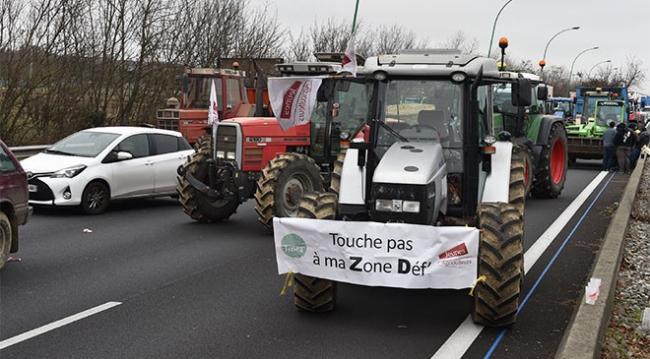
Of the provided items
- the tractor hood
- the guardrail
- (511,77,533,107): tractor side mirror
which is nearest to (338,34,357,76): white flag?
the tractor hood

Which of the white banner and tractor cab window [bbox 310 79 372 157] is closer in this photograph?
the white banner

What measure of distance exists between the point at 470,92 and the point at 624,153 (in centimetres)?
1814

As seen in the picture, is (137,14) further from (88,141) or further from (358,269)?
(358,269)

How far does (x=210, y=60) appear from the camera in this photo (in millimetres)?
33406

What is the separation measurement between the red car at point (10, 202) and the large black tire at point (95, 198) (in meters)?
4.52

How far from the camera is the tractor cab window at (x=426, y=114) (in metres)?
7.70

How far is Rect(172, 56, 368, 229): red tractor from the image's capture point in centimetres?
1215

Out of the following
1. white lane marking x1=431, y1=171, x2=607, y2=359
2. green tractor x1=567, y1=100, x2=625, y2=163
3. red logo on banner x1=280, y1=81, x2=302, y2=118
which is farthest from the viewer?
green tractor x1=567, y1=100, x2=625, y2=163

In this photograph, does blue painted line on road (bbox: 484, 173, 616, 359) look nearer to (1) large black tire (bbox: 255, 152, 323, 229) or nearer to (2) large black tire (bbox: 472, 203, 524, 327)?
(2) large black tire (bbox: 472, 203, 524, 327)

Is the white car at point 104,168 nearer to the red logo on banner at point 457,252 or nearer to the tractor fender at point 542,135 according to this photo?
the tractor fender at point 542,135

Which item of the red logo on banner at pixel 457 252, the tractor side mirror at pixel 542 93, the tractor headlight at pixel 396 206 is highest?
the tractor side mirror at pixel 542 93

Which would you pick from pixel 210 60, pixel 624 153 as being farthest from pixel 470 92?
pixel 210 60

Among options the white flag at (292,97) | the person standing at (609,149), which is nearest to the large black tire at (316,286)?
the white flag at (292,97)

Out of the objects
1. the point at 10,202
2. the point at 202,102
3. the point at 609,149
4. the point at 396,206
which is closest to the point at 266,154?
the point at 10,202
